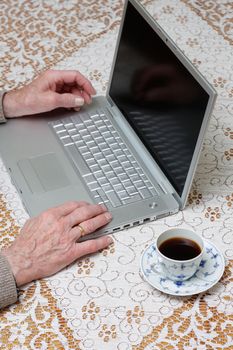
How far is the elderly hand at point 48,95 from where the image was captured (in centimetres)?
174

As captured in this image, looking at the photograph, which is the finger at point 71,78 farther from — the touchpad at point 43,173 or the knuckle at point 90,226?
the knuckle at point 90,226

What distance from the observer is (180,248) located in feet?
4.54

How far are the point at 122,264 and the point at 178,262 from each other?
0.52 ft

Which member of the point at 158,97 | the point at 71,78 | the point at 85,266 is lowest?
the point at 85,266

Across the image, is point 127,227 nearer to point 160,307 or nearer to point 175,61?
point 160,307

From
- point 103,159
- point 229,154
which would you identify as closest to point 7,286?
point 103,159

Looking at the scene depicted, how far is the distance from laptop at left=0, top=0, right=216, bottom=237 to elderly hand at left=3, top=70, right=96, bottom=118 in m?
0.03

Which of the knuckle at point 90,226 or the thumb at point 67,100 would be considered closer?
the knuckle at point 90,226

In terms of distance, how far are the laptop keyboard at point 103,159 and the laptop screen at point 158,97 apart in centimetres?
6

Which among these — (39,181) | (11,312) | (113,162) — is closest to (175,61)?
(113,162)

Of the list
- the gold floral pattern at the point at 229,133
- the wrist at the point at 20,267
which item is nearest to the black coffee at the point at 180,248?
the wrist at the point at 20,267

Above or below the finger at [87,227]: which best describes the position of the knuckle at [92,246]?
below

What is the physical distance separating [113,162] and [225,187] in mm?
268

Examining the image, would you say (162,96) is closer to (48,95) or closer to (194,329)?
(48,95)
